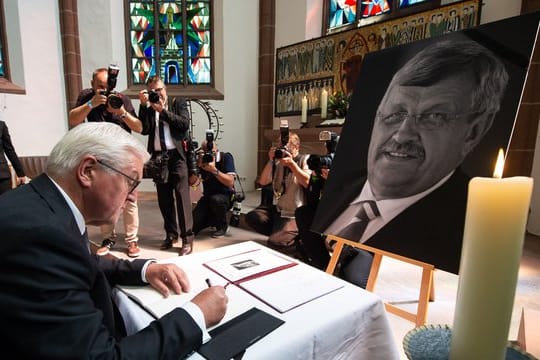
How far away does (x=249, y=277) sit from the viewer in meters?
0.95

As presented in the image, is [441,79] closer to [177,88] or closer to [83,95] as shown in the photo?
[83,95]

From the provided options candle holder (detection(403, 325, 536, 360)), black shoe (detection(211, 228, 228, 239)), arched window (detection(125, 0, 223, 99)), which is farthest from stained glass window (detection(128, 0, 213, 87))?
candle holder (detection(403, 325, 536, 360))

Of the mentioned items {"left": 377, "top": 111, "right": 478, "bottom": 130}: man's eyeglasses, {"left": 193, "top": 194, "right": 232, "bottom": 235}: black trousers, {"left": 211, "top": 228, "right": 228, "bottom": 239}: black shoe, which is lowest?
{"left": 211, "top": 228, "right": 228, "bottom": 239}: black shoe

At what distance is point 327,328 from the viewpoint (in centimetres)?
73

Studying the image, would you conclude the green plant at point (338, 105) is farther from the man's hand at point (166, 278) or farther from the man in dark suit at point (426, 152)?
the man's hand at point (166, 278)

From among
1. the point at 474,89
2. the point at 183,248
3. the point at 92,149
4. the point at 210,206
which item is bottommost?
the point at 183,248

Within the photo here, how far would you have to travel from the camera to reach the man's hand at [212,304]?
704 millimetres

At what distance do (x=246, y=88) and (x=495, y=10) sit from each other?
147 inches

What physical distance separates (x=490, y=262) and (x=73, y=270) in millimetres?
648

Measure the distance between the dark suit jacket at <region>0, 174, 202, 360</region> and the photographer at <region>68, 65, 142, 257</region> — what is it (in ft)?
5.57

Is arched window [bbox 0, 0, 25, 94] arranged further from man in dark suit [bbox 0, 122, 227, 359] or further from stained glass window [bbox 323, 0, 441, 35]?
man in dark suit [bbox 0, 122, 227, 359]

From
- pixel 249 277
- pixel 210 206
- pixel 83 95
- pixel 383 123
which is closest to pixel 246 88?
pixel 210 206

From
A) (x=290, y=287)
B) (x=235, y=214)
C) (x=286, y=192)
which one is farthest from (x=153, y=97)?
(x=290, y=287)

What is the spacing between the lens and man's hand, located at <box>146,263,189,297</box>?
87cm
